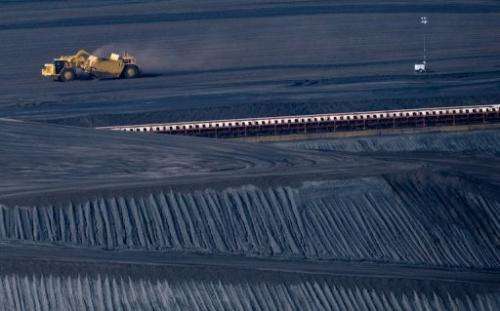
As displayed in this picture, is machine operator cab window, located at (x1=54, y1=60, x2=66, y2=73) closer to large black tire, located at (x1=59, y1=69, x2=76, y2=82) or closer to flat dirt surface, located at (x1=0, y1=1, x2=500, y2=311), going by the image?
large black tire, located at (x1=59, y1=69, x2=76, y2=82)

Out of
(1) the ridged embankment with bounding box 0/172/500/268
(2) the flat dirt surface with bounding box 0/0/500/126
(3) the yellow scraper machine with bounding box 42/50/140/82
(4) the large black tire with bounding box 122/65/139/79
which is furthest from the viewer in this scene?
(4) the large black tire with bounding box 122/65/139/79

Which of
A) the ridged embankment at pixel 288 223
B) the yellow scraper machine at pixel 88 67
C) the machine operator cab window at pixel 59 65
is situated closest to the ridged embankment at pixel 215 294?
the ridged embankment at pixel 288 223

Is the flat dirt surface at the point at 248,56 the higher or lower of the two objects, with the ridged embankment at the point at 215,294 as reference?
higher

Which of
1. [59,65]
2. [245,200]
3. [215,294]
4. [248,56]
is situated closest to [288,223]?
[245,200]

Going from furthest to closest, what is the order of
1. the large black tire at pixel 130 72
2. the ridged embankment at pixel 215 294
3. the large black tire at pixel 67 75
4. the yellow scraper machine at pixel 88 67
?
the large black tire at pixel 130 72 → the large black tire at pixel 67 75 → the yellow scraper machine at pixel 88 67 → the ridged embankment at pixel 215 294

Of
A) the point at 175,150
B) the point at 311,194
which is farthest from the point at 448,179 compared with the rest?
the point at 175,150

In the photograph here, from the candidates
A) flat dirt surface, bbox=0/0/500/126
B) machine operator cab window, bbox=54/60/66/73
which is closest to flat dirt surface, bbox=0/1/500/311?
flat dirt surface, bbox=0/0/500/126

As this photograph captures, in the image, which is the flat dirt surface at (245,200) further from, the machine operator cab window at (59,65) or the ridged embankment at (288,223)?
the machine operator cab window at (59,65)

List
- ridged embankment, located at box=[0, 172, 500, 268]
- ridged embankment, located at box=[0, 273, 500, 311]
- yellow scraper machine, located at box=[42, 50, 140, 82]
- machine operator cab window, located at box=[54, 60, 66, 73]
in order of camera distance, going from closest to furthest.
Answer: ridged embankment, located at box=[0, 273, 500, 311]
ridged embankment, located at box=[0, 172, 500, 268]
machine operator cab window, located at box=[54, 60, 66, 73]
yellow scraper machine, located at box=[42, 50, 140, 82]

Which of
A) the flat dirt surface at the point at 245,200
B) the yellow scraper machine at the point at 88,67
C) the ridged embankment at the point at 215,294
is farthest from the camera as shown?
the yellow scraper machine at the point at 88,67
